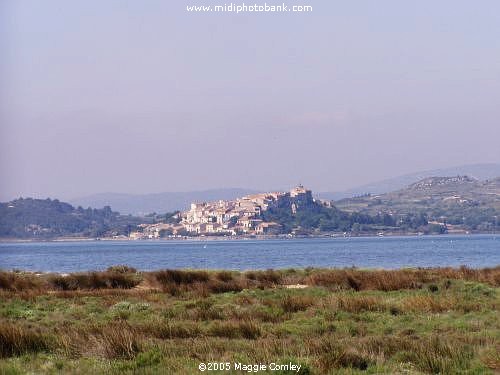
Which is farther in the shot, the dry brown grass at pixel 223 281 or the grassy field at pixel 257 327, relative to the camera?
the dry brown grass at pixel 223 281

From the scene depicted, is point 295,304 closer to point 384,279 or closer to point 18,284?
point 384,279

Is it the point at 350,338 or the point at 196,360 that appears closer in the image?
the point at 196,360

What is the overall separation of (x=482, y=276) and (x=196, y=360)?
18007mm

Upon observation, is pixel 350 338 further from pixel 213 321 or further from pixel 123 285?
pixel 123 285

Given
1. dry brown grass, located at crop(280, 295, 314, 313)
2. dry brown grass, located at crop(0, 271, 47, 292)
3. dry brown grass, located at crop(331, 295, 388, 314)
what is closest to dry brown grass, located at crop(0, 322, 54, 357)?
dry brown grass, located at crop(280, 295, 314, 313)

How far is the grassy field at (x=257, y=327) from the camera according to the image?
33.3 feet

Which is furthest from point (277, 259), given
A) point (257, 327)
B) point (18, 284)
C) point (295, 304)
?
point (257, 327)

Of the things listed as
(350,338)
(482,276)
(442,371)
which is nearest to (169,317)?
(350,338)

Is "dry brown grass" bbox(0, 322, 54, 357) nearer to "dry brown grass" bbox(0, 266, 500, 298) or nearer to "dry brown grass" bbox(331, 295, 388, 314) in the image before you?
"dry brown grass" bbox(331, 295, 388, 314)

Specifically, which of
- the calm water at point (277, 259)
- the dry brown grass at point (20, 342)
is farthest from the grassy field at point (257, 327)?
the calm water at point (277, 259)

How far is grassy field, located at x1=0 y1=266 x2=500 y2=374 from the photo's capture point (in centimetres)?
1016

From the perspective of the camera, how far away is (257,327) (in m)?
13.2

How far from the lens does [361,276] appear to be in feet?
80.1

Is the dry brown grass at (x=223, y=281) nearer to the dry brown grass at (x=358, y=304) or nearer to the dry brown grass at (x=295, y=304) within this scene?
the dry brown grass at (x=295, y=304)
